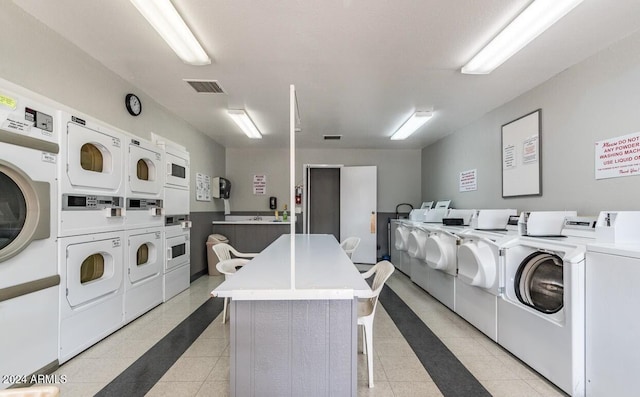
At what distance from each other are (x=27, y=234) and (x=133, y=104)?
200 centimetres

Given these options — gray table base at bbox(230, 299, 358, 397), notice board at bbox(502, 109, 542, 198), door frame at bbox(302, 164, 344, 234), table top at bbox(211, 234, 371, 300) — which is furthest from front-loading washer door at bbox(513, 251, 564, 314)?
door frame at bbox(302, 164, 344, 234)

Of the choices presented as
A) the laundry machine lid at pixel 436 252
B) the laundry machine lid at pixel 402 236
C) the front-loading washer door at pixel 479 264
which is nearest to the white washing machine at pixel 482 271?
the front-loading washer door at pixel 479 264

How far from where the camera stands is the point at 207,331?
3.00m

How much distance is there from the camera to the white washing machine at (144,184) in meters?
3.12

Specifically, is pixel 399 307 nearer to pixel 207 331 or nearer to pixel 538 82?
pixel 207 331

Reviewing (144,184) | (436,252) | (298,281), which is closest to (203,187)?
(144,184)

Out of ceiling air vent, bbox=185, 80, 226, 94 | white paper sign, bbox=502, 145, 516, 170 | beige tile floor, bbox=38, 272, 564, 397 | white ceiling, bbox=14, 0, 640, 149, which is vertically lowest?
beige tile floor, bbox=38, 272, 564, 397

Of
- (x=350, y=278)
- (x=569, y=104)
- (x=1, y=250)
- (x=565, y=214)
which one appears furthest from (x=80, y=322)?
(x=569, y=104)

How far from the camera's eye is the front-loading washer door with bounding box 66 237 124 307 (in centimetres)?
237

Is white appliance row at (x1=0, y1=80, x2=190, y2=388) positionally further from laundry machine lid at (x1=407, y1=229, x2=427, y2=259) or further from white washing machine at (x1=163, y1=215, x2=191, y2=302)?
laundry machine lid at (x1=407, y1=229, x2=427, y2=259)

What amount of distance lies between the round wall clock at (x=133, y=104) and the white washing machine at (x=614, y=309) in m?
4.43

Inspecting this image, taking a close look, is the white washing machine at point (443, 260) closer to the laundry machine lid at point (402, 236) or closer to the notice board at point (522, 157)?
the notice board at point (522, 157)

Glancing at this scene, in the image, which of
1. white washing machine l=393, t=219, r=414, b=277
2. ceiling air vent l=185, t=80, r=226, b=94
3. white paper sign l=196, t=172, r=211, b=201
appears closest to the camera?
ceiling air vent l=185, t=80, r=226, b=94

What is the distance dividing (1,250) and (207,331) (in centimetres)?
177
